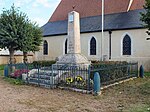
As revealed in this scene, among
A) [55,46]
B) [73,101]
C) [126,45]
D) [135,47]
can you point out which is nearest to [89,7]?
[55,46]

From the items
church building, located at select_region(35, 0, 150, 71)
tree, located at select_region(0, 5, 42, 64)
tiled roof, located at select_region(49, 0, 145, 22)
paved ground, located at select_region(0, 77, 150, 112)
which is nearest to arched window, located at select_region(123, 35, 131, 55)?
church building, located at select_region(35, 0, 150, 71)

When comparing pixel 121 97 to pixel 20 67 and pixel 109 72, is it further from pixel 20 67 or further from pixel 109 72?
pixel 20 67

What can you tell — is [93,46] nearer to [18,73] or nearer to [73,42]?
[73,42]

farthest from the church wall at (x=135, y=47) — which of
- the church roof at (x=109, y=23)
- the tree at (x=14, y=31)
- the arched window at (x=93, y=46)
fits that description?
the tree at (x=14, y=31)

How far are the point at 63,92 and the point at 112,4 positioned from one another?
18.9 m

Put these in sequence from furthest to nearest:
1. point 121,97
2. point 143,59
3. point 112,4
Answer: point 112,4 < point 143,59 < point 121,97

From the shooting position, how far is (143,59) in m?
21.9

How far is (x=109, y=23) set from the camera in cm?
2473

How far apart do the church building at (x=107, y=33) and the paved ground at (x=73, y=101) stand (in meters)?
11.6

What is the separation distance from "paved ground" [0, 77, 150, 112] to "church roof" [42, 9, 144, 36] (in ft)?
40.7

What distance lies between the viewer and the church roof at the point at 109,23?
23.0 meters

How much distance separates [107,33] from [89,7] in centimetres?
626

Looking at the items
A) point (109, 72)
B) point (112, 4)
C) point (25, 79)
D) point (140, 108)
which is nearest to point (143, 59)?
point (112, 4)

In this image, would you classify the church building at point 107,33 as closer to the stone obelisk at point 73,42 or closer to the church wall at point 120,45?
the church wall at point 120,45
